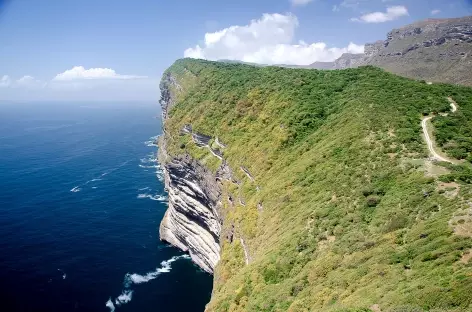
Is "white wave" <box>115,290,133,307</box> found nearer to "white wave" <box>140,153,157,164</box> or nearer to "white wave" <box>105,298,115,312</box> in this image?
"white wave" <box>105,298,115,312</box>

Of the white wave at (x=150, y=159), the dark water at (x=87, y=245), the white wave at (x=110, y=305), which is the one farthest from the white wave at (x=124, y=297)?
the white wave at (x=150, y=159)

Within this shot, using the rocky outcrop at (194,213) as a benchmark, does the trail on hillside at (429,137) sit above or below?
above

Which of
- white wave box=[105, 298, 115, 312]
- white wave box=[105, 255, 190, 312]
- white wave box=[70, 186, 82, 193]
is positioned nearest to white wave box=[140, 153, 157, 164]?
white wave box=[70, 186, 82, 193]

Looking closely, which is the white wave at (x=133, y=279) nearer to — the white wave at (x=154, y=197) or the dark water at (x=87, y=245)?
the dark water at (x=87, y=245)

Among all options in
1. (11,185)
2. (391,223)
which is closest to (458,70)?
(391,223)

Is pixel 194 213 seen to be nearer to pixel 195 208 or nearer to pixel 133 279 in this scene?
pixel 195 208

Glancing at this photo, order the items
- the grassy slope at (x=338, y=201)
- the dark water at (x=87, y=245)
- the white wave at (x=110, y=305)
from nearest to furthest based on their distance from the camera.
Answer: the grassy slope at (x=338, y=201) < the white wave at (x=110, y=305) < the dark water at (x=87, y=245)

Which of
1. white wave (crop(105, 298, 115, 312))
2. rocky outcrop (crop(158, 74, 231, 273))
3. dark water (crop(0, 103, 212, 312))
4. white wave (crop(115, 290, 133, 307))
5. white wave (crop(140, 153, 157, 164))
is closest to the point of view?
white wave (crop(105, 298, 115, 312))
